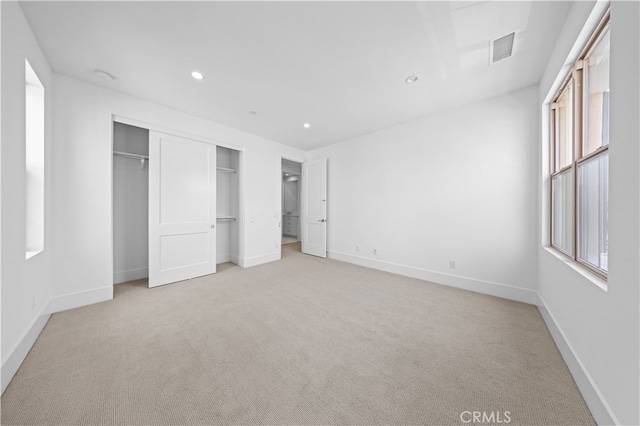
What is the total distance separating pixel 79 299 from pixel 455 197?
5185mm

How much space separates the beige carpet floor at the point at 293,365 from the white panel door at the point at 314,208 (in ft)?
8.23

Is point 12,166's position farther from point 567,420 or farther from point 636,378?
point 567,420

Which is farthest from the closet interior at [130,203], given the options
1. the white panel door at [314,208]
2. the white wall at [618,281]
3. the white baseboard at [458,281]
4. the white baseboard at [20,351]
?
the white wall at [618,281]

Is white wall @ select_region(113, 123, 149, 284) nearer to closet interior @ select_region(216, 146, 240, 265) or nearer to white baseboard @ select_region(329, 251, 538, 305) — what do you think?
closet interior @ select_region(216, 146, 240, 265)

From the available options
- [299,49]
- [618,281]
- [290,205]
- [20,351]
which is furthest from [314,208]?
[618,281]

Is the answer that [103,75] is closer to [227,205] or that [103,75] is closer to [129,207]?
[129,207]

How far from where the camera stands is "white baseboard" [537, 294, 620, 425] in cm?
113

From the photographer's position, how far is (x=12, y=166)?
1.58 metres

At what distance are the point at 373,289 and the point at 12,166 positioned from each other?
3.74 metres

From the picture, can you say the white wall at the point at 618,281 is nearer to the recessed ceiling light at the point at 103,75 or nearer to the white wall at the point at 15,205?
the white wall at the point at 15,205

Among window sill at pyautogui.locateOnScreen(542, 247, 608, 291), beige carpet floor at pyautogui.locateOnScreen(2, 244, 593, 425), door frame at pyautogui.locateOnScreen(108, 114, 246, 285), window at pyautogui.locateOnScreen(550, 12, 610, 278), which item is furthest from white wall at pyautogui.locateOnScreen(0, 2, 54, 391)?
window at pyautogui.locateOnScreen(550, 12, 610, 278)

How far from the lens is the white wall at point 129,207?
340cm

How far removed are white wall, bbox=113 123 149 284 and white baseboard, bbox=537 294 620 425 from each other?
16.9 feet

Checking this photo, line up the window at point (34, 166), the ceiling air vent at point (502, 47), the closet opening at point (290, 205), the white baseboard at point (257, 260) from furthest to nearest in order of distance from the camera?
the closet opening at point (290, 205), the white baseboard at point (257, 260), the window at point (34, 166), the ceiling air vent at point (502, 47)
